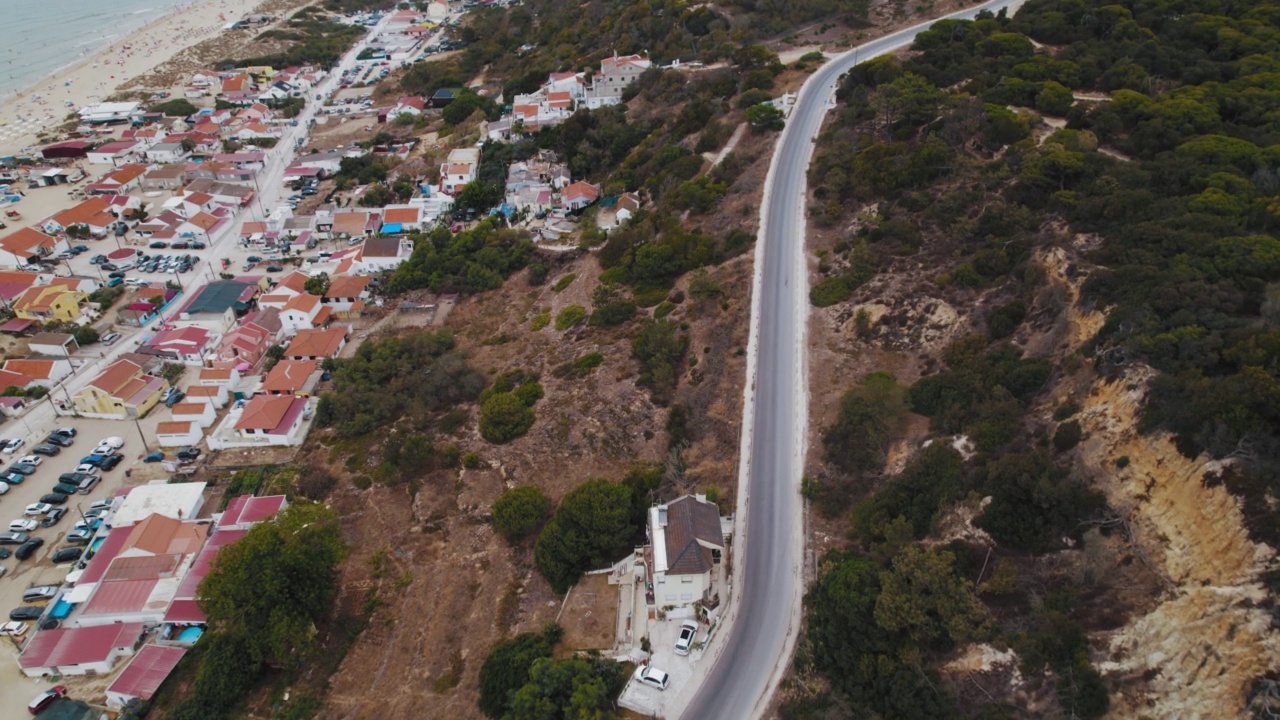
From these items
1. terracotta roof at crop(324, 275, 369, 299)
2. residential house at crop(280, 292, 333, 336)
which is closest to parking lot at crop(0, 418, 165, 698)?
residential house at crop(280, 292, 333, 336)

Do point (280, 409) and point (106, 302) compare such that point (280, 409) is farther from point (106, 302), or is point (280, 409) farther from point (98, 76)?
point (98, 76)

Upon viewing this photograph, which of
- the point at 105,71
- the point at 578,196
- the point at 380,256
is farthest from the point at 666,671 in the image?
the point at 105,71

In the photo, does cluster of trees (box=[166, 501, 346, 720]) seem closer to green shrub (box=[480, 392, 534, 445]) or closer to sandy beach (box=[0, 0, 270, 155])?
green shrub (box=[480, 392, 534, 445])

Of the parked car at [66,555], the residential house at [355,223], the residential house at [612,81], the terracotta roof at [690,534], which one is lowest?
the parked car at [66,555]

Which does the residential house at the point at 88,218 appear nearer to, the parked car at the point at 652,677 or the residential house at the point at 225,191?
the residential house at the point at 225,191

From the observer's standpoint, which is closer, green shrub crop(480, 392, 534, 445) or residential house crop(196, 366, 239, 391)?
green shrub crop(480, 392, 534, 445)

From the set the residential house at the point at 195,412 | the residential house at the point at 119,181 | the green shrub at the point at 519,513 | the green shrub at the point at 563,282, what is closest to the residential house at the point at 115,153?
the residential house at the point at 119,181
